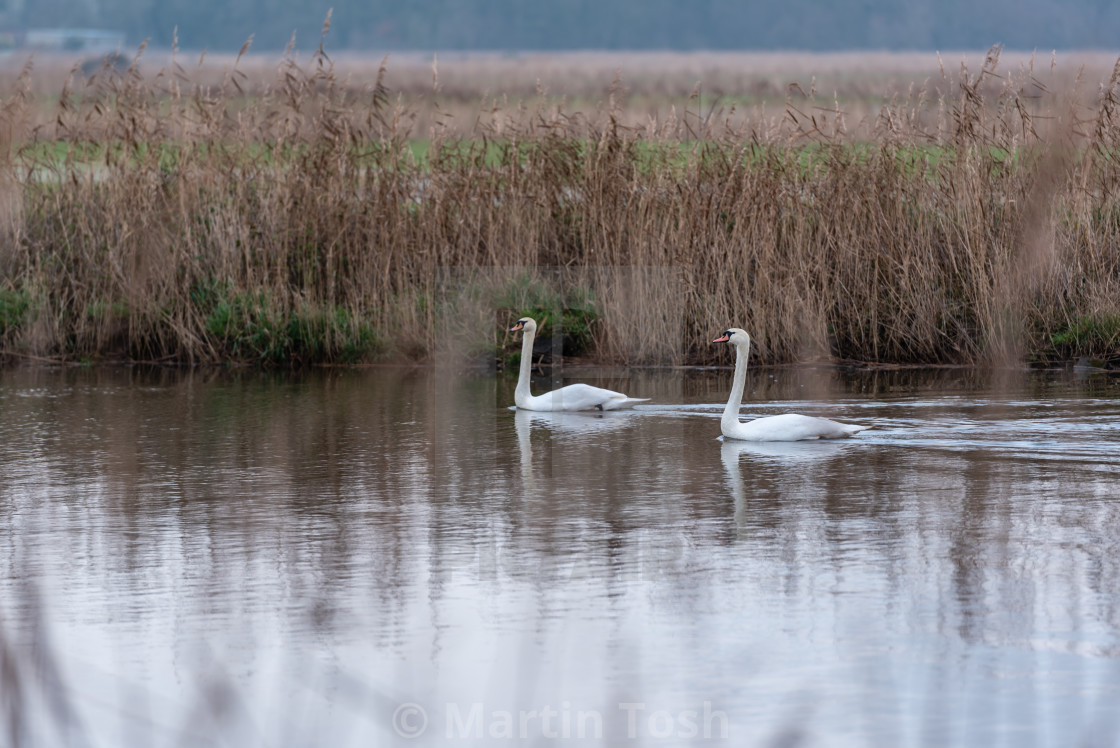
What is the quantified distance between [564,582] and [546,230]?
8.34 m

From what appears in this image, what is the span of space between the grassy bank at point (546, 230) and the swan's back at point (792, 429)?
12.7 ft

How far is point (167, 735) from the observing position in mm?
3938

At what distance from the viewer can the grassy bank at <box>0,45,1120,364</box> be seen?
41.0 feet

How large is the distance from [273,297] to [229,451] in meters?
4.98

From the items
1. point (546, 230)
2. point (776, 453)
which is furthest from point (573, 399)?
point (546, 230)

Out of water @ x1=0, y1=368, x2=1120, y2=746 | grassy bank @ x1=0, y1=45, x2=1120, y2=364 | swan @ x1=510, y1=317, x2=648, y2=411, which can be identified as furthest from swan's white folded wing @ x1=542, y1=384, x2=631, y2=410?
grassy bank @ x1=0, y1=45, x2=1120, y2=364

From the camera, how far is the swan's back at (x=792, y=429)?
8688 millimetres

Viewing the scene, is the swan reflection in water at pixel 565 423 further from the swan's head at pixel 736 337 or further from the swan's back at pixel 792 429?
the swan's back at pixel 792 429

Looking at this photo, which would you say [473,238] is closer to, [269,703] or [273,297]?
[273,297]

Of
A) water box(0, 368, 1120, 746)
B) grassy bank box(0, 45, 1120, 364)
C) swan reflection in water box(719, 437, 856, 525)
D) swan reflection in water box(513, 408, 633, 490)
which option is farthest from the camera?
grassy bank box(0, 45, 1120, 364)

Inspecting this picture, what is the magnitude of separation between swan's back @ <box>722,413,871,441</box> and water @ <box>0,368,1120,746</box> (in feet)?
0.32

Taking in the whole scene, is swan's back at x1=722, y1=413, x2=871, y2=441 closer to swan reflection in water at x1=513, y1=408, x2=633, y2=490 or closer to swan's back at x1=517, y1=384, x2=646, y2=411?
swan reflection in water at x1=513, y1=408, x2=633, y2=490

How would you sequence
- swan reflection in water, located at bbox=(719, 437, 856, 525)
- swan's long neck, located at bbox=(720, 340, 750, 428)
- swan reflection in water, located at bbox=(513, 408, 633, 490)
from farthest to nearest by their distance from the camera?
swan reflection in water, located at bbox=(513, 408, 633, 490)
swan's long neck, located at bbox=(720, 340, 750, 428)
swan reflection in water, located at bbox=(719, 437, 856, 525)

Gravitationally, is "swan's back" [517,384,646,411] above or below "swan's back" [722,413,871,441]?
above
